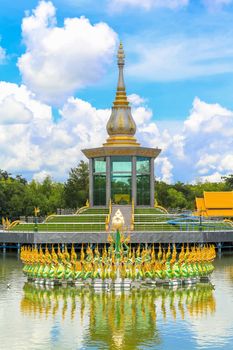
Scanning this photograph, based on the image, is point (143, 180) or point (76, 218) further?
point (143, 180)

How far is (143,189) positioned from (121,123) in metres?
8.78

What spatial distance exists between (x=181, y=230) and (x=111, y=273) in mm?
34190

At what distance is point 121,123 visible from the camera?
3691 inches

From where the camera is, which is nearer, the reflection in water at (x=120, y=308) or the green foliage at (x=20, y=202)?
the reflection in water at (x=120, y=308)

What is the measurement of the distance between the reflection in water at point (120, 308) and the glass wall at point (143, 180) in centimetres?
4558

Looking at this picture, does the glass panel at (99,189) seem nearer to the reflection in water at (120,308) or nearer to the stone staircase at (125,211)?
the stone staircase at (125,211)

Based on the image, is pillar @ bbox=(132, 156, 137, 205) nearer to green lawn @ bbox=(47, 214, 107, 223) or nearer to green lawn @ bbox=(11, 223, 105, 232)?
green lawn @ bbox=(47, 214, 107, 223)

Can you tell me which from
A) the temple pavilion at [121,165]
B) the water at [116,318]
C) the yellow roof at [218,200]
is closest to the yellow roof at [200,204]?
the yellow roof at [218,200]

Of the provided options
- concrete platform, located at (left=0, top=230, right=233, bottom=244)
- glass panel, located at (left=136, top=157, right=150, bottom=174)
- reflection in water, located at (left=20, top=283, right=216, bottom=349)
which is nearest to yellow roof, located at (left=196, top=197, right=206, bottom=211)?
glass panel, located at (left=136, top=157, right=150, bottom=174)

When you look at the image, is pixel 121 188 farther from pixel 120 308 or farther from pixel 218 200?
pixel 120 308

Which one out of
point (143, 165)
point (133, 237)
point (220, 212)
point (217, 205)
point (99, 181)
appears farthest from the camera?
point (217, 205)

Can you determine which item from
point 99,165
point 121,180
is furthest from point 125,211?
point 99,165

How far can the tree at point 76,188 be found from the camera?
122 meters

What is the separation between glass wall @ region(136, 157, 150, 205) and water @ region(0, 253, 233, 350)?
43.7 m
